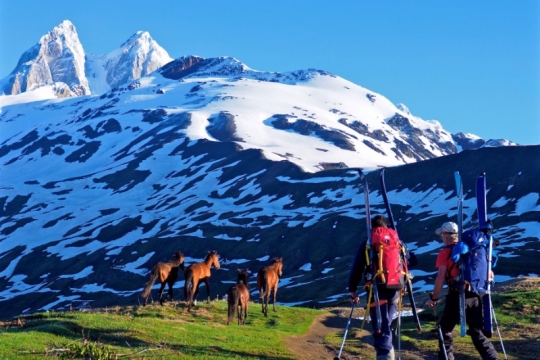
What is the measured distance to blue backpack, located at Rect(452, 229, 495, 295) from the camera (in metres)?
14.5

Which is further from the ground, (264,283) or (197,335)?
(264,283)

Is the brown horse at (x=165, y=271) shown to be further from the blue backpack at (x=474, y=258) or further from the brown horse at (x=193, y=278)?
the blue backpack at (x=474, y=258)

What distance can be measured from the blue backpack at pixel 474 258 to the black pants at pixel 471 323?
30cm

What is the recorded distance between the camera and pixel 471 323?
1467cm

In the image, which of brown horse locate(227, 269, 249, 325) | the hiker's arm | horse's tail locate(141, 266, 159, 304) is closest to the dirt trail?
brown horse locate(227, 269, 249, 325)

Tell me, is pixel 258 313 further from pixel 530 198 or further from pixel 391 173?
pixel 391 173

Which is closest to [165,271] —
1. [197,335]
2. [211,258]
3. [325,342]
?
[211,258]

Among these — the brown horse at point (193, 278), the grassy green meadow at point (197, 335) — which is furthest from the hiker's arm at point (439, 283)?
the brown horse at point (193, 278)

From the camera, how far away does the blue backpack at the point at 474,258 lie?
1445cm

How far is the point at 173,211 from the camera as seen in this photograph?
175m

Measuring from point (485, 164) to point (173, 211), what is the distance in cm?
8558

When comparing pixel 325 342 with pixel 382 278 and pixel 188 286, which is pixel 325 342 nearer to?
pixel 188 286

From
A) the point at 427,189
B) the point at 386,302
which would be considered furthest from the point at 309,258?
the point at 386,302

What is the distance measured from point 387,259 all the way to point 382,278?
471mm
